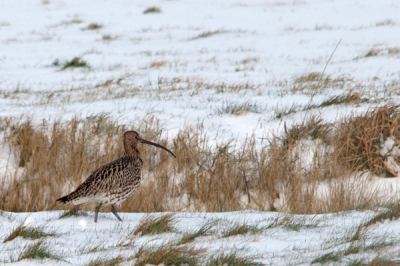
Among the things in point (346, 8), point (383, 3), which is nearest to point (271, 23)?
point (346, 8)

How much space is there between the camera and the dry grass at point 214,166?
600 cm

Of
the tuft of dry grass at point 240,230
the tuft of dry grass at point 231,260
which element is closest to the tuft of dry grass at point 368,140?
the tuft of dry grass at point 240,230

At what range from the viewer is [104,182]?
4.65 metres

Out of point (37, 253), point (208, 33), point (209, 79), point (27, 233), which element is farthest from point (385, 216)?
point (208, 33)

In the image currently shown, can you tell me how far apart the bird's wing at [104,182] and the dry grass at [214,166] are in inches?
43.5

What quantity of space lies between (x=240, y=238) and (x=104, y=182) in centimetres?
140

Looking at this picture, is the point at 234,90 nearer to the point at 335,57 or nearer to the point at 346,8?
the point at 335,57

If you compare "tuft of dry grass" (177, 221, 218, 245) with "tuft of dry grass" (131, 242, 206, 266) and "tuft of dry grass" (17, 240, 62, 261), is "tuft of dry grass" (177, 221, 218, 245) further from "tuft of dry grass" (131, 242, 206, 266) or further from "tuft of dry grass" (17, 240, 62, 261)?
"tuft of dry grass" (17, 240, 62, 261)

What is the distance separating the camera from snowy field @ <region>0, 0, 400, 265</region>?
12.8 ft

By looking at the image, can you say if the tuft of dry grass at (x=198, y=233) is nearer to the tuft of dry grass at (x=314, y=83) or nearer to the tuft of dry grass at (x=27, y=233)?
the tuft of dry grass at (x=27, y=233)

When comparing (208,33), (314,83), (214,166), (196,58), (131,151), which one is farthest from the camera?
(208,33)

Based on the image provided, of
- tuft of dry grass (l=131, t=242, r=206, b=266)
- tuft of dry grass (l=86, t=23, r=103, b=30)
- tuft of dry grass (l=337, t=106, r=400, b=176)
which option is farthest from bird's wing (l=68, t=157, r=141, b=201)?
tuft of dry grass (l=86, t=23, r=103, b=30)

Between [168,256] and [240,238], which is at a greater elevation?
[168,256]

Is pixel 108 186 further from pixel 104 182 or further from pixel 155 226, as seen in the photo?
pixel 155 226
